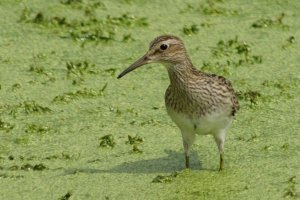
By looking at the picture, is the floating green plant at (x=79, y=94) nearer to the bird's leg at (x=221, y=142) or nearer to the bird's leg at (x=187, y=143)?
the bird's leg at (x=187, y=143)

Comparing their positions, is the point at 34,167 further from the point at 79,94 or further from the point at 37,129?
the point at 79,94

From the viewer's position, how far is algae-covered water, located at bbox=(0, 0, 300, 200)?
8.48 m

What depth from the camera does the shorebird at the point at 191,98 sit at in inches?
338

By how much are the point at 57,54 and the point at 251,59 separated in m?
2.20

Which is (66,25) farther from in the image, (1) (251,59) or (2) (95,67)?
(1) (251,59)

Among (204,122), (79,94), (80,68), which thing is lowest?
(79,94)

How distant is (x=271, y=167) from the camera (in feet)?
28.4

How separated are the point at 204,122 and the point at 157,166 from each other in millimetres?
627

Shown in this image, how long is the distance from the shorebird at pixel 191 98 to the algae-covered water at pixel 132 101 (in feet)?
1.27

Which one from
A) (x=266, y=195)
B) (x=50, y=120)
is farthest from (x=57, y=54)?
(x=266, y=195)

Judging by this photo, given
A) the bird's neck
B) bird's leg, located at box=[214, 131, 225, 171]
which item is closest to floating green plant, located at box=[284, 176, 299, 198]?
bird's leg, located at box=[214, 131, 225, 171]

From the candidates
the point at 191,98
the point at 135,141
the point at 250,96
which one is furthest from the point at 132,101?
the point at 191,98

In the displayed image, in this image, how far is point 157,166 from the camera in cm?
883

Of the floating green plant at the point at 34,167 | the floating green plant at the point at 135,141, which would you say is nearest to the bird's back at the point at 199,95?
the floating green plant at the point at 135,141
